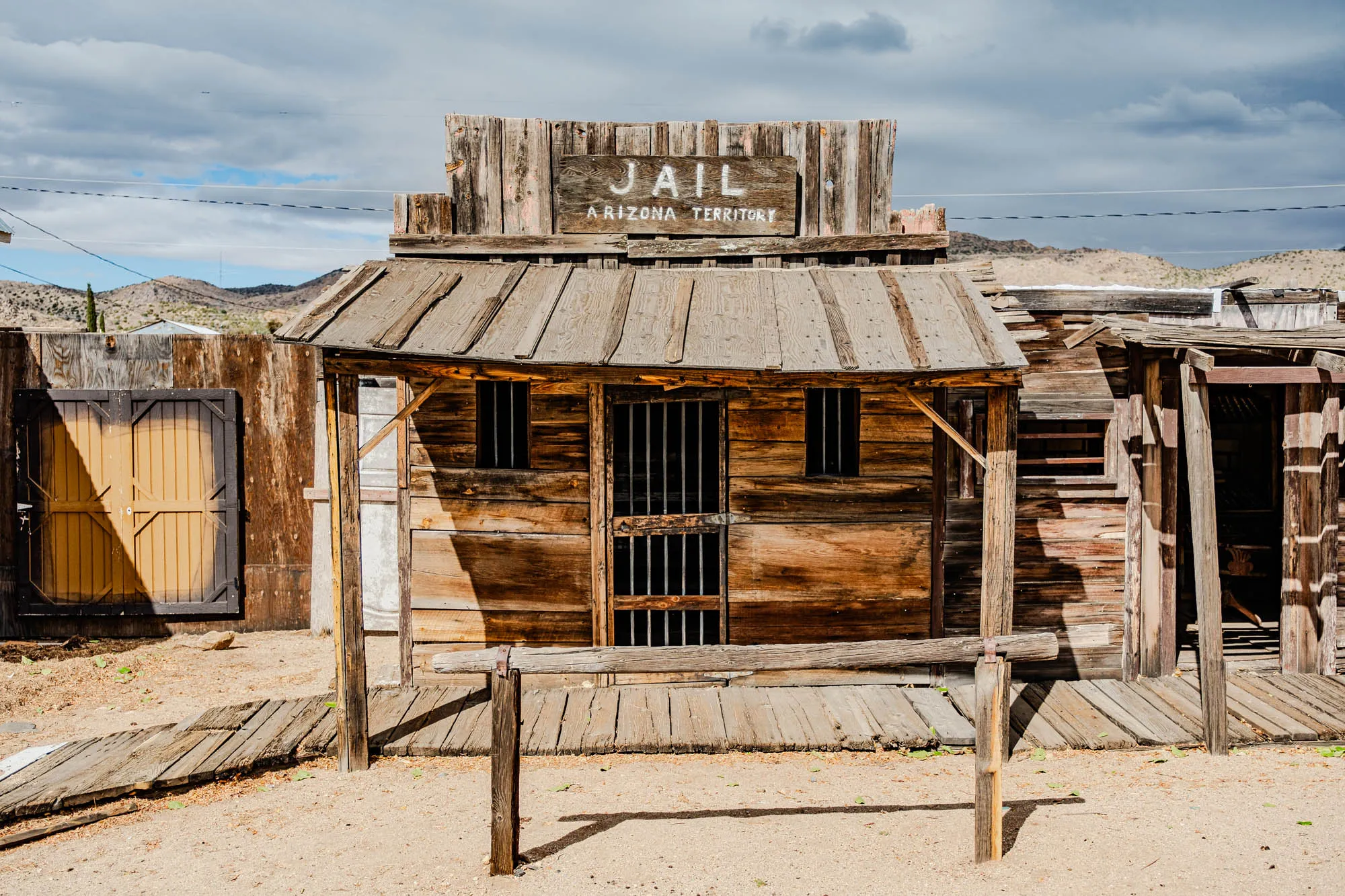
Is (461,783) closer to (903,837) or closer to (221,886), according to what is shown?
(221,886)

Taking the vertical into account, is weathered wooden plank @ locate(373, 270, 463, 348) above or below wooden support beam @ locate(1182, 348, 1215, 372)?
above

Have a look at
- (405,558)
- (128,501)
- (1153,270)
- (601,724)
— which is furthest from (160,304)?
(1153,270)

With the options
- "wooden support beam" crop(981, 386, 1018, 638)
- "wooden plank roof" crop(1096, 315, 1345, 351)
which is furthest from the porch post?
"wooden plank roof" crop(1096, 315, 1345, 351)

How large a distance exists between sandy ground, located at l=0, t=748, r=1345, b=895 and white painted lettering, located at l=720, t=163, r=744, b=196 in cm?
462

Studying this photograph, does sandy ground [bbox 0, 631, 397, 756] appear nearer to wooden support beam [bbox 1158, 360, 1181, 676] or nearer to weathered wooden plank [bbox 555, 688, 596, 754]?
weathered wooden plank [bbox 555, 688, 596, 754]

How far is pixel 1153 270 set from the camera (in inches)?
2111

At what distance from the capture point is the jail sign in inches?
297

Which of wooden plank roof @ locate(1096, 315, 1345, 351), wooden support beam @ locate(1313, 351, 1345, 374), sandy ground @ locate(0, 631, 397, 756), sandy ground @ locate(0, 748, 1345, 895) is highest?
wooden plank roof @ locate(1096, 315, 1345, 351)

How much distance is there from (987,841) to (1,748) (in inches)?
287

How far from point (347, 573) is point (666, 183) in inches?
163

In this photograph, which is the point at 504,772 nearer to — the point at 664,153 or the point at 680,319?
the point at 680,319

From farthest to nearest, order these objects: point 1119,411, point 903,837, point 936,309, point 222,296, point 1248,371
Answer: point 222,296 < point 1119,411 < point 1248,371 < point 936,309 < point 903,837

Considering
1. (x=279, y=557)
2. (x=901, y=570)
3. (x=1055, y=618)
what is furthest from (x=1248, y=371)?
(x=279, y=557)

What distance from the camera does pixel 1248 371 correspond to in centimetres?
746
